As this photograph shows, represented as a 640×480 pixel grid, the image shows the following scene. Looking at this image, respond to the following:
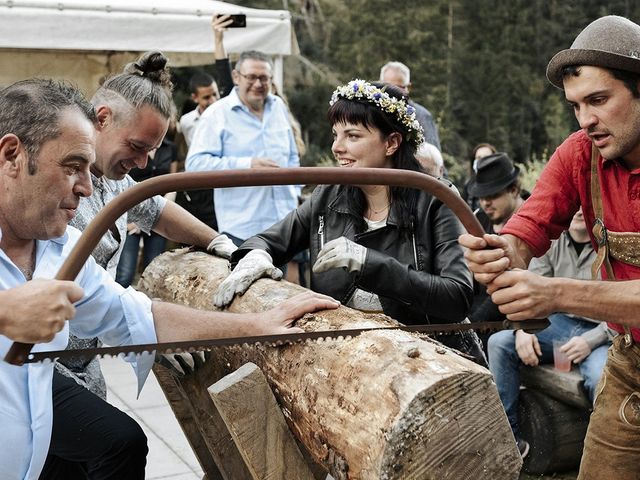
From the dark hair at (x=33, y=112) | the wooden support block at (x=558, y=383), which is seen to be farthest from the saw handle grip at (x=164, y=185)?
the wooden support block at (x=558, y=383)

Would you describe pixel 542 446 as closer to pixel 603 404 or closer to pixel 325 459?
pixel 603 404

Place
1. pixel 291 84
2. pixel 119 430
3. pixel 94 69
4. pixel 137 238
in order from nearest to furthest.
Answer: pixel 119 430 < pixel 137 238 < pixel 94 69 < pixel 291 84

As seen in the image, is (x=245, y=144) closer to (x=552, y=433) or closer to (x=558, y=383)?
(x=558, y=383)

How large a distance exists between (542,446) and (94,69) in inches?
260

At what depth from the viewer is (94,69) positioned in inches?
Result: 366

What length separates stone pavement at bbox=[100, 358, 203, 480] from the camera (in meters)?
4.79

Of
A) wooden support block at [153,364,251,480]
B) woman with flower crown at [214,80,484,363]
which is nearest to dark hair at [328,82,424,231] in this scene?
woman with flower crown at [214,80,484,363]

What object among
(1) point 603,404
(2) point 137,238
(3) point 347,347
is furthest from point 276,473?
(2) point 137,238

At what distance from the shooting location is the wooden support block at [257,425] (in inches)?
99.5

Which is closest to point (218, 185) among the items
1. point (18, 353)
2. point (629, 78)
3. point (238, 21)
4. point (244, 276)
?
point (18, 353)

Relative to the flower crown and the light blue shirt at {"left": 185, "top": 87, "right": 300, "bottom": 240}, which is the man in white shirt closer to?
the flower crown

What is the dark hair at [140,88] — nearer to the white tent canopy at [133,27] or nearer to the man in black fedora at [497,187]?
the man in black fedora at [497,187]

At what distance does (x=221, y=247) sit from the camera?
12.9ft

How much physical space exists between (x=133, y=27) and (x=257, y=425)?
19.6ft
